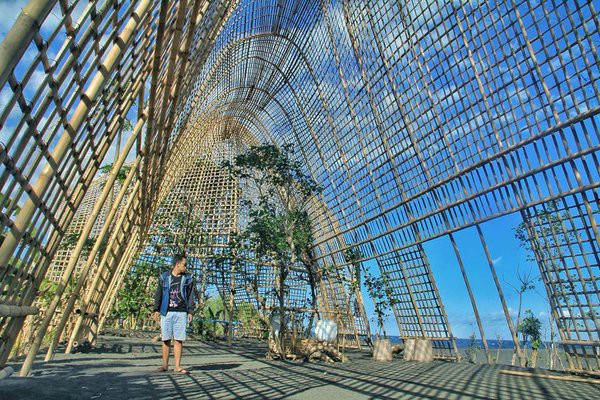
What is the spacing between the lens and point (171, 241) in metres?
14.5

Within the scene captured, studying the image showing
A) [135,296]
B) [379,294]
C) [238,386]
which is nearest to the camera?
[238,386]

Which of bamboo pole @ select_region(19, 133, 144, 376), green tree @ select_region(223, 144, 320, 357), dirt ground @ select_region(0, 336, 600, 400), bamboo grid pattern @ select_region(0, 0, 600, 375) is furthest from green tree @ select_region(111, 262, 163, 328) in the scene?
bamboo pole @ select_region(19, 133, 144, 376)

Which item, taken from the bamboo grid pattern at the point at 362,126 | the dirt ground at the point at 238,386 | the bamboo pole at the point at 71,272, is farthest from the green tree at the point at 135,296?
the bamboo pole at the point at 71,272

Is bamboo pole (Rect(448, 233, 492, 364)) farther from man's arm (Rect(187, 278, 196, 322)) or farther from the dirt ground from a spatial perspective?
man's arm (Rect(187, 278, 196, 322))

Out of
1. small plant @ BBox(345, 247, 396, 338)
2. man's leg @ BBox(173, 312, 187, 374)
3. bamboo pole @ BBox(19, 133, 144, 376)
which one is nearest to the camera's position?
bamboo pole @ BBox(19, 133, 144, 376)

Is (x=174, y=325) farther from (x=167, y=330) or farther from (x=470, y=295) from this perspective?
(x=470, y=295)

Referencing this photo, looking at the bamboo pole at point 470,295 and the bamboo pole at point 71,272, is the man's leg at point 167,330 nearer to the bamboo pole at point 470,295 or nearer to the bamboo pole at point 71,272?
the bamboo pole at point 71,272

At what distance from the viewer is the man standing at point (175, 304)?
4710 mm

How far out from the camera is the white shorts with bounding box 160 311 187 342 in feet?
15.4

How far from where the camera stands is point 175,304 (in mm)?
4809

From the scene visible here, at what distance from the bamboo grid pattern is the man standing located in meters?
0.85

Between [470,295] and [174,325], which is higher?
[470,295]

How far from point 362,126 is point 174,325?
732 cm

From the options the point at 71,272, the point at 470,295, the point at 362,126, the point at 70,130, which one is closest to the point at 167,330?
the point at 71,272
